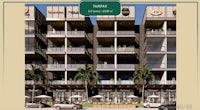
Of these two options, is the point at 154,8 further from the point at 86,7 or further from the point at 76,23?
the point at 86,7

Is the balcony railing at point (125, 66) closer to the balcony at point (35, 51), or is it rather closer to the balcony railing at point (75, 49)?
the balcony railing at point (75, 49)

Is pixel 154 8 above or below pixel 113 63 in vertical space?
Answer: above

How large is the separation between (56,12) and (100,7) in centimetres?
4356

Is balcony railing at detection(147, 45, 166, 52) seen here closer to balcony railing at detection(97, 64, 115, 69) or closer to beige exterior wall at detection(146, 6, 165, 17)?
beige exterior wall at detection(146, 6, 165, 17)

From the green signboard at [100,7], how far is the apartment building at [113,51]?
130 ft

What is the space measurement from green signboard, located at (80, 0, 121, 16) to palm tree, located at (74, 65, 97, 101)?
3876 centimetres

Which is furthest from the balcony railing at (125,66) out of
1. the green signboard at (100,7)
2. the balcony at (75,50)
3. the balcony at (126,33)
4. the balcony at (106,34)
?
the green signboard at (100,7)

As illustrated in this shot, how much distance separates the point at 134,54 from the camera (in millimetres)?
54188

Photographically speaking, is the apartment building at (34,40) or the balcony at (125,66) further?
the balcony at (125,66)

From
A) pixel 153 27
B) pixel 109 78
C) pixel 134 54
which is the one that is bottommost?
pixel 109 78

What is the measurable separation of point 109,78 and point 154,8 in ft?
43.9

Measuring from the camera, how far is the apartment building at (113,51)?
171ft
